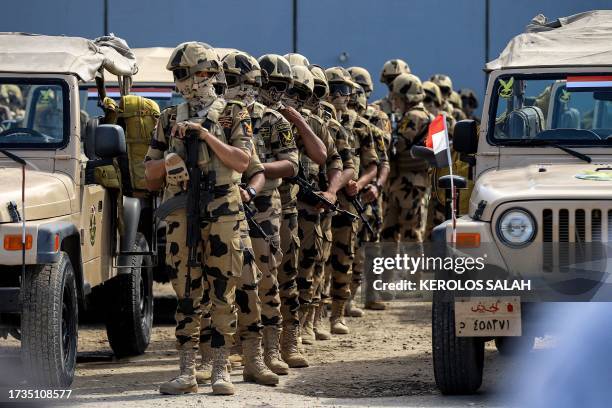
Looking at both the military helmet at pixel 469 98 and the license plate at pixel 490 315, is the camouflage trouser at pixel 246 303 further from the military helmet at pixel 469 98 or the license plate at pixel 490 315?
the military helmet at pixel 469 98

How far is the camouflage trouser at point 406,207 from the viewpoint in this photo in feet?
45.0

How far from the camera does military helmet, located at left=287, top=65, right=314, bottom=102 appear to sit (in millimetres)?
10141

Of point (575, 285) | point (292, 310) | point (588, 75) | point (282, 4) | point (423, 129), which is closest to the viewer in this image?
point (575, 285)

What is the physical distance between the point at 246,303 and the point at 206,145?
1.06m

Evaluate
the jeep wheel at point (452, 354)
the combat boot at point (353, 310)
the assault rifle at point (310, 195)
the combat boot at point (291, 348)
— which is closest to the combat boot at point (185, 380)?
the jeep wheel at point (452, 354)

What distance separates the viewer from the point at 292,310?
383 inches

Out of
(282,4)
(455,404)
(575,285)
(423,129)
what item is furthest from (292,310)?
(282,4)

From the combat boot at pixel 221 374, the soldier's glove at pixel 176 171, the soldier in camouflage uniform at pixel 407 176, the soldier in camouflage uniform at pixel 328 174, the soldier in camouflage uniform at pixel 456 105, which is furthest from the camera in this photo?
the soldier in camouflage uniform at pixel 456 105

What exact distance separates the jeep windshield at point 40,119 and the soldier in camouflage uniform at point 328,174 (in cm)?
214

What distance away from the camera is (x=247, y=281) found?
8.57 meters

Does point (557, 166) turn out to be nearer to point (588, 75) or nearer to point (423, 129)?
point (588, 75)

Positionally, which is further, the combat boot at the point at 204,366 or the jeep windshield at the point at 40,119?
the jeep windshield at the point at 40,119

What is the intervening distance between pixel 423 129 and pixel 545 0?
7669 millimetres

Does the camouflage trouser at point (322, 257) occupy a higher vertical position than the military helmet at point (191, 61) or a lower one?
lower
